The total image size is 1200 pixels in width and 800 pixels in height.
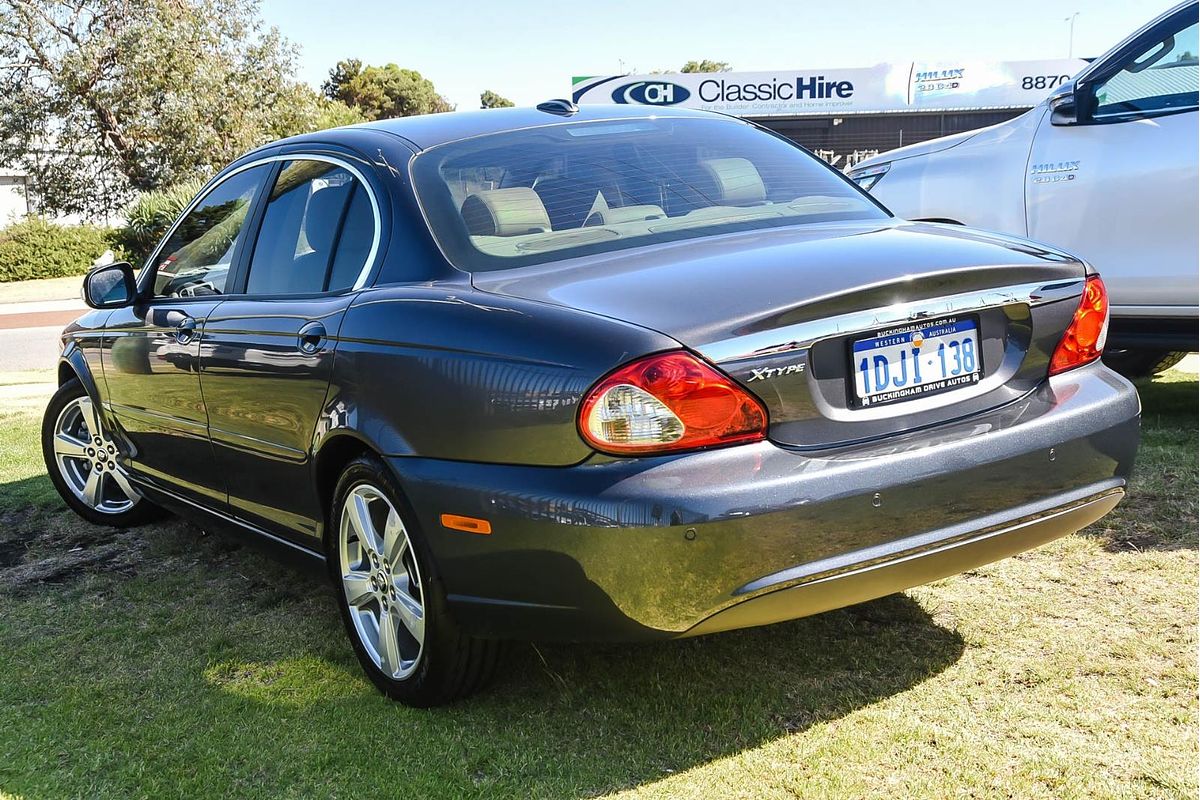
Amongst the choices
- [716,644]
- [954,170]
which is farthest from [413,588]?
[954,170]

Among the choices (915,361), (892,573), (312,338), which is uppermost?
(312,338)

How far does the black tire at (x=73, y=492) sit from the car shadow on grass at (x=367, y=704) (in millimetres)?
1152

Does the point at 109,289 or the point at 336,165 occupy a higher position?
the point at 336,165

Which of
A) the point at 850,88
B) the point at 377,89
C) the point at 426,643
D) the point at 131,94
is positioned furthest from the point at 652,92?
the point at 377,89

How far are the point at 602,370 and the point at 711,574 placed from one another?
49 cm

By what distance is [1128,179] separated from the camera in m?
5.46

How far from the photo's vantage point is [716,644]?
3.40 meters

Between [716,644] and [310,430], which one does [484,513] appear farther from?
[716,644]

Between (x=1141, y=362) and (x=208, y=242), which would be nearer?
(x=208, y=242)

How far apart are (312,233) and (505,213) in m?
0.77

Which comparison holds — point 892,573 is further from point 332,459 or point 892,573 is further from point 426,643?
point 332,459

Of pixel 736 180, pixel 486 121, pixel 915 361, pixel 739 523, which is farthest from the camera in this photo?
pixel 486 121

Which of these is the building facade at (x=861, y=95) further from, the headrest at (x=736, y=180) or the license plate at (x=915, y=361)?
the license plate at (x=915, y=361)

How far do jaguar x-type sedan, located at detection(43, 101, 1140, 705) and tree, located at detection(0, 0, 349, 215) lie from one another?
91.6ft
